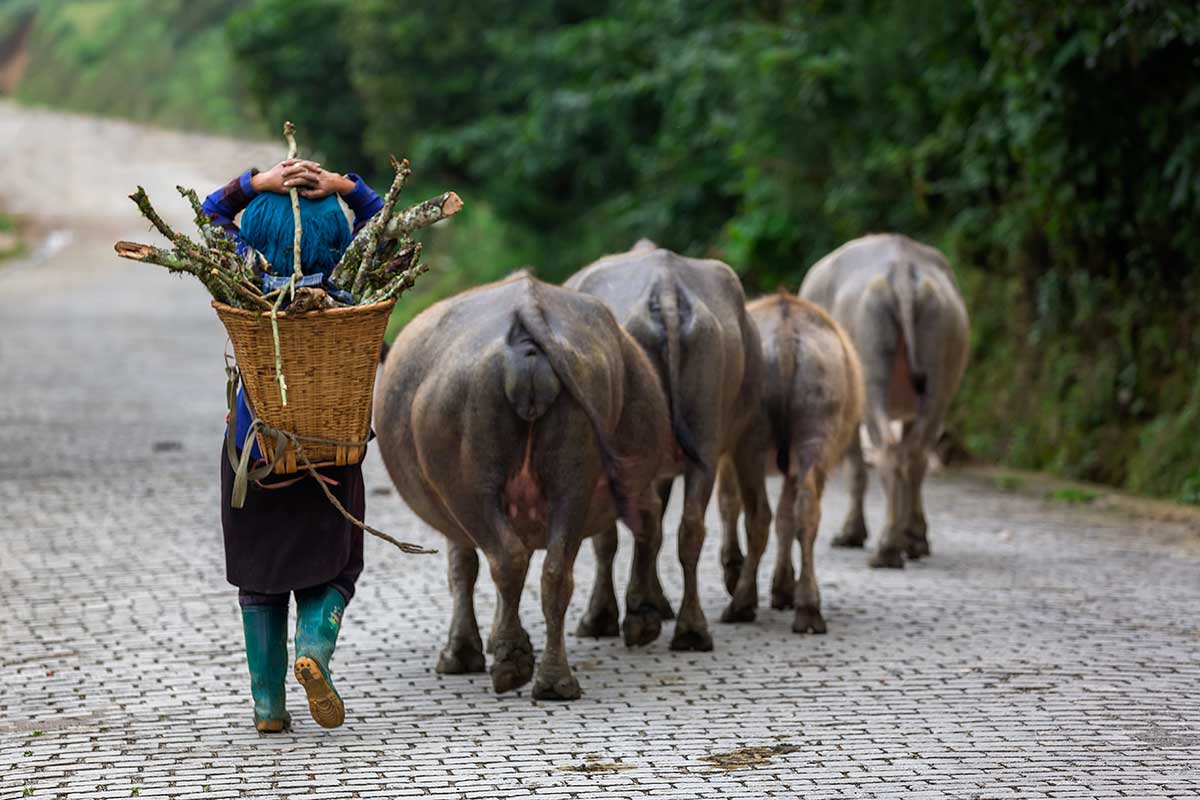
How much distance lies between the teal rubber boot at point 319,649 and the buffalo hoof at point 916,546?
5.28 m

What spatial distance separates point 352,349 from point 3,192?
153ft

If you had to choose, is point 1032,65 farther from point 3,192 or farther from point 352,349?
point 3,192

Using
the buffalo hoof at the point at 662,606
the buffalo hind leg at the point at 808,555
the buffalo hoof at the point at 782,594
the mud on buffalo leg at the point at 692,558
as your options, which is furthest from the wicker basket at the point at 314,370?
the buffalo hoof at the point at 782,594

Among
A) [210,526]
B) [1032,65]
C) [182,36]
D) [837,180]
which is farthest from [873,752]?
[182,36]

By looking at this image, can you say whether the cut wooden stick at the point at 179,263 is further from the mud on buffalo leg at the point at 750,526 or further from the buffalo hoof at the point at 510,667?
the mud on buffalo leg at the point at 750,526

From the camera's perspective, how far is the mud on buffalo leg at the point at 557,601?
23.6ft

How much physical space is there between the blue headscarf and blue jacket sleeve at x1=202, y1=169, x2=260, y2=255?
3 centimetres

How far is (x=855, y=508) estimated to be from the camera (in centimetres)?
1159

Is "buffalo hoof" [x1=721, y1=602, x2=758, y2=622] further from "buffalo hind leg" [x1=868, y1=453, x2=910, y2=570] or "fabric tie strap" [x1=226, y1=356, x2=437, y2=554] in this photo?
"fabric tie strap" [x1=226, y1=356, x2=437, y2=554]

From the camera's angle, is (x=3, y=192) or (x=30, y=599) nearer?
(x=30, y=599)

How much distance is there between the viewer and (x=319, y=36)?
31.7m

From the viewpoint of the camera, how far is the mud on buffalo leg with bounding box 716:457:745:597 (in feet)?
30.9

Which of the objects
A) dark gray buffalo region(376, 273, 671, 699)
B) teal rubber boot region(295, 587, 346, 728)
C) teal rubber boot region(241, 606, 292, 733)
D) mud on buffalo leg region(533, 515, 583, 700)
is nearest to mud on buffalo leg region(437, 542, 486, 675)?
dark gray buffalo region(376, 273, 671, 699)

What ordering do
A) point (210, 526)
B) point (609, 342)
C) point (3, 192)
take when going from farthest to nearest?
point (3, 192), point (210, 526), point (609, 342)
